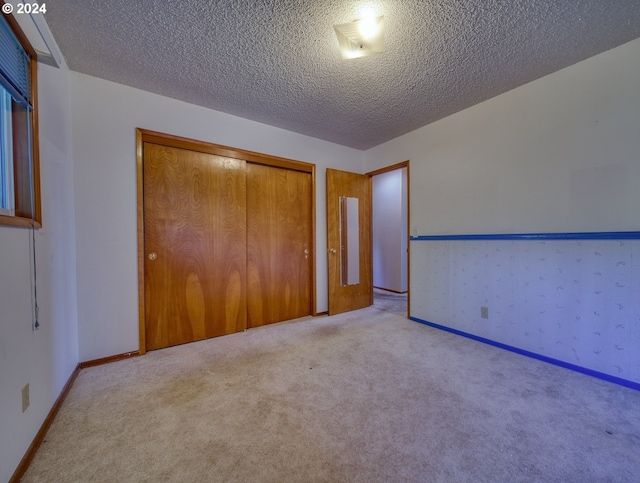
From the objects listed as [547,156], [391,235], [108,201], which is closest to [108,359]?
[108,201]

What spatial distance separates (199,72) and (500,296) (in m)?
3.55

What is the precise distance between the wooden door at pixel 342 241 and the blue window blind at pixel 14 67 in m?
2.82

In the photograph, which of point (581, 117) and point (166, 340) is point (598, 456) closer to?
point (581, 117)

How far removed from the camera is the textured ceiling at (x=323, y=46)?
156 cm

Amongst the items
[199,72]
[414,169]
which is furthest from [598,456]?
[199,72]

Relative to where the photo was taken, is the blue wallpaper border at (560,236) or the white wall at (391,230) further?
the white wall at (391,230)

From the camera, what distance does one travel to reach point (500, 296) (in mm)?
2547

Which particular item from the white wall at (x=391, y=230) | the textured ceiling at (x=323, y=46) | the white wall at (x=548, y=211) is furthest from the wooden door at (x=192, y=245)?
the white wall at (x=391, y=230)

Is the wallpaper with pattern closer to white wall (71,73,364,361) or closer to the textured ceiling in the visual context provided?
the textured ceiling

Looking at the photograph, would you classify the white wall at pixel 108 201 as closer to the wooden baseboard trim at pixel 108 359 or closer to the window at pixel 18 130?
the wooden baseboard trim at pixel 108 359

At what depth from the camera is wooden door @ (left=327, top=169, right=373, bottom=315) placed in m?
3.61

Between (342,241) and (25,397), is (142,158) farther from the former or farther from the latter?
(342,241)

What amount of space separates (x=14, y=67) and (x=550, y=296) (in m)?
4.04

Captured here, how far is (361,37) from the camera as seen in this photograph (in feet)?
5.54
